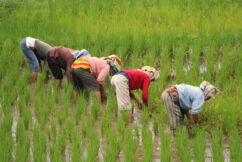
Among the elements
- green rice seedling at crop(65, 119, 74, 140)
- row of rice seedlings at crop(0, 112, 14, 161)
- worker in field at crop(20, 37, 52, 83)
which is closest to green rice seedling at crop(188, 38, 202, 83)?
green rice seedling at crop(65, 119, 74, 140)

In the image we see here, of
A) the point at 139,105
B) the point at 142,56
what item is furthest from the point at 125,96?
the point at 142,56

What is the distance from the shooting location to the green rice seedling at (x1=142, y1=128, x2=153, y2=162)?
13.6ft

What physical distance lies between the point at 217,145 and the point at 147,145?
30.2 inches

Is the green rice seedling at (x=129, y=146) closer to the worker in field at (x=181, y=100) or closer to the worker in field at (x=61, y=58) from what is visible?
the worker in field at (x=181, y=100)

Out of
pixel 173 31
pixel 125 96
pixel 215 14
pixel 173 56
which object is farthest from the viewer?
pixel 215 14

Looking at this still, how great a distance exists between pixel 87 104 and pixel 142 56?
5.29 ft

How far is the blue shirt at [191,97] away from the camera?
4578 millimetres

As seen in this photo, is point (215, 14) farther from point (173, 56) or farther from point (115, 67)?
point (115, 67)

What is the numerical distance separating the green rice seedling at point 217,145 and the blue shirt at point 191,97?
1.11 feet

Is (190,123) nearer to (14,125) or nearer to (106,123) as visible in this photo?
(106,123)

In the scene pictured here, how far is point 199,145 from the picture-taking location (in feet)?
14.0

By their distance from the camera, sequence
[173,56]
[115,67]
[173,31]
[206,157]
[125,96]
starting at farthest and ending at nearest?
[173,31] < [173,56] < [115,67] < [125,96] < [206,157]

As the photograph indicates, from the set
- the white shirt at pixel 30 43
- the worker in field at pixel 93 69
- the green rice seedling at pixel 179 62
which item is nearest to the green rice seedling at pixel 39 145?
the worker in field at pixel 93 69

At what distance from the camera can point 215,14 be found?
799cm
